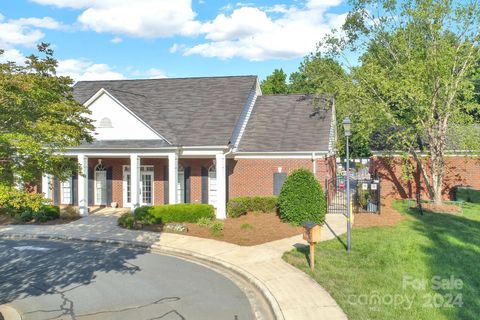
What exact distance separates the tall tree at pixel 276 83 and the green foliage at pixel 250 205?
3827 cm

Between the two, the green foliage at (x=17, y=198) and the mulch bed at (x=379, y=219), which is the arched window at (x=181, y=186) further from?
the green foliage at (x=17, y=198)

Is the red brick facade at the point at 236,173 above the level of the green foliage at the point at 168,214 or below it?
above

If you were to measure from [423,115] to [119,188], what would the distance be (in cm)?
1794

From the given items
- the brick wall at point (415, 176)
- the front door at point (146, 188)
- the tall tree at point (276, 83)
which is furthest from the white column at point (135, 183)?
the tall tree at point (276, 83)

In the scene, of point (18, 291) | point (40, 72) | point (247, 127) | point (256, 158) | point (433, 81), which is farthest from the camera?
point (247, 127)

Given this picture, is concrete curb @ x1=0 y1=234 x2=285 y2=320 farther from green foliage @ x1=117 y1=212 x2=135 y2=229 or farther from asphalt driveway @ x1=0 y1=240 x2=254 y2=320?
green foliage @ x1=117 y1=212 x2=135 y2=229

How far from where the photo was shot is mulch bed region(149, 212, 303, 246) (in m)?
17.0

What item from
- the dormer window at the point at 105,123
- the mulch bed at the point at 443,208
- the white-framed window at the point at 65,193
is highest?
the dormer window at the point at 105,123

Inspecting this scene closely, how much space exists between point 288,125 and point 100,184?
12.1 metres

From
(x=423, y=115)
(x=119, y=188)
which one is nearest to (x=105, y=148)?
(x=119, y=188)

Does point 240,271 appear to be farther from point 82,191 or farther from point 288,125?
point 288,125

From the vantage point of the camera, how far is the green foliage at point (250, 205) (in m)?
21.8

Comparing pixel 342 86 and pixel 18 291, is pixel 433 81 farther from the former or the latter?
pixel 18 291

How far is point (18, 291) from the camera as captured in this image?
11273 mm
